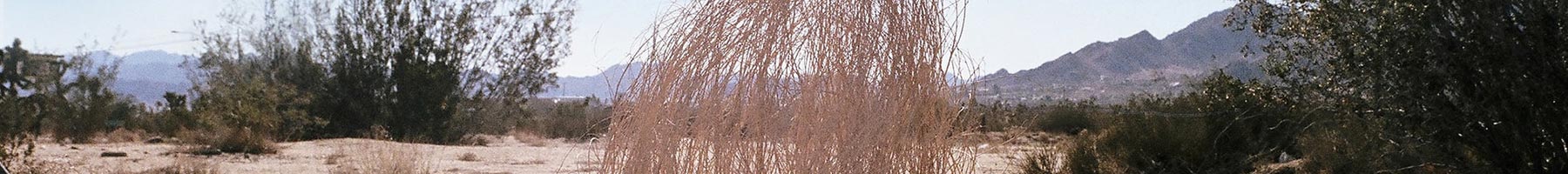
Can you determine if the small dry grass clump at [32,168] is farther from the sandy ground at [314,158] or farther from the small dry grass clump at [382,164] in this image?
the small dry grass clump at [382,164]

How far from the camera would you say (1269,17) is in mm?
8742

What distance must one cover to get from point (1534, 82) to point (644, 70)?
3.39m

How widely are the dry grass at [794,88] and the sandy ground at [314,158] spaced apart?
5812 millimetres

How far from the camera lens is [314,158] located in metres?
12.0

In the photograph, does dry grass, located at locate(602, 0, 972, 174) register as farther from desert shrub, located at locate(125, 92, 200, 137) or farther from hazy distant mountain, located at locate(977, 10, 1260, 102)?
hazy distant mountain, located at locate(977, 10, 1260, 102)

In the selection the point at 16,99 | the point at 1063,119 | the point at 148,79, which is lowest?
the point at 1063,119

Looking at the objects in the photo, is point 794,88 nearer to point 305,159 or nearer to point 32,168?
point 32,168

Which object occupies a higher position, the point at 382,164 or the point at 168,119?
the point at 168,119

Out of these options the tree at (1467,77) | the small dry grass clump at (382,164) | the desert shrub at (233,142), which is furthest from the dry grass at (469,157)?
the tree at (1467,77)

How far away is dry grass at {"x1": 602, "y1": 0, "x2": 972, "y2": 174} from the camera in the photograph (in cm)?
358

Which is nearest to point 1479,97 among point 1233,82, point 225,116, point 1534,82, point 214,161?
point 1534,82

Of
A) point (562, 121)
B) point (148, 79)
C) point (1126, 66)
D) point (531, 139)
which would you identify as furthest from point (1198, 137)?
point (148, 79)

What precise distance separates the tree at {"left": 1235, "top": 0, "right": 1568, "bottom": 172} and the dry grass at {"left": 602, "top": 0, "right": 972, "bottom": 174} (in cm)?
269

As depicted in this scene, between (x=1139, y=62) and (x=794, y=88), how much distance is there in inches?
1381
